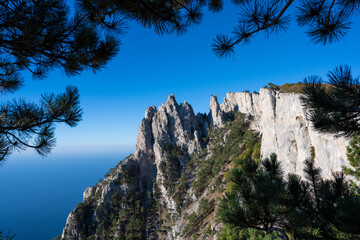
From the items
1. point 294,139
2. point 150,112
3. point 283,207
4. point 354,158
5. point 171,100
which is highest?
point 171,100

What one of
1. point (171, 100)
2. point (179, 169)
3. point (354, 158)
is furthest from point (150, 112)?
point (354, 158)

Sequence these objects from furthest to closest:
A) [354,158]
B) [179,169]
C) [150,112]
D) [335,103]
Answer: [150,112] < [179,169] < [354,158] < [335,103]

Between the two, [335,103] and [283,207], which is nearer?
[335,103]

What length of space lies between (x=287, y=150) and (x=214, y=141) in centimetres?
3133

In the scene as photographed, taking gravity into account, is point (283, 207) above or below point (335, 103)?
below

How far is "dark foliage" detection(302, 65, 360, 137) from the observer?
160cm

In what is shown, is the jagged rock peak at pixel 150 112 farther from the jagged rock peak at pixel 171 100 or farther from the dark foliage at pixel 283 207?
the dark foliage at pixel 283 207

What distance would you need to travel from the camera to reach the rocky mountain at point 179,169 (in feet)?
91.7

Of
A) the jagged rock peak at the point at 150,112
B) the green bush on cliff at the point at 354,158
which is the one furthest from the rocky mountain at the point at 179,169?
the green bush on cliff at the point at 354,158

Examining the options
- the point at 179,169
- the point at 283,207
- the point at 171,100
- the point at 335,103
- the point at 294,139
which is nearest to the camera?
the point at 335,103

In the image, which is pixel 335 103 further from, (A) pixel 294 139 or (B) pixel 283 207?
(A) pixel 294 139

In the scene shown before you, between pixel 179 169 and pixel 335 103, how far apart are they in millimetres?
50100

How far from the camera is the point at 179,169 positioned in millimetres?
49000

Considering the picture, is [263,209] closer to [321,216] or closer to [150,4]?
[321,216]
